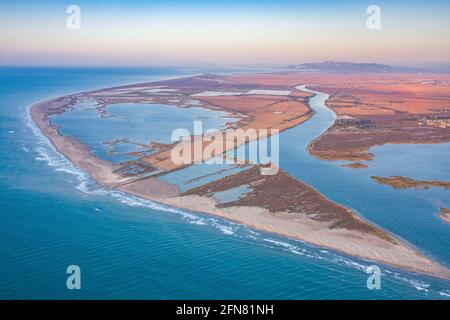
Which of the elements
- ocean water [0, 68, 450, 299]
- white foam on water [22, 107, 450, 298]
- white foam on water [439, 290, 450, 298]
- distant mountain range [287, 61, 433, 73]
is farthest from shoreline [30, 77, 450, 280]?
distant mountain range [287, 61, 433, 73]

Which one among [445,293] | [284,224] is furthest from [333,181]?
[445,293]

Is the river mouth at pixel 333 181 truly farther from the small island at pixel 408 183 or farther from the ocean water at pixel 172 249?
the small island at pixel 408 183

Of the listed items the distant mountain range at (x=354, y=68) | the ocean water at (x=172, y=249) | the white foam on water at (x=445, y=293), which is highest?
Result: the distant mountain range at (x=354, y=68)

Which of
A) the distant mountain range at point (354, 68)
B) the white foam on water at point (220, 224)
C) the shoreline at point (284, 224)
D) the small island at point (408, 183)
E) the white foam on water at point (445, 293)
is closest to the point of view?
the white foam on water at point (445, 293)

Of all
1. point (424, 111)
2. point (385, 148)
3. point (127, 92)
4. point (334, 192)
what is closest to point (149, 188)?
point (334, 192)

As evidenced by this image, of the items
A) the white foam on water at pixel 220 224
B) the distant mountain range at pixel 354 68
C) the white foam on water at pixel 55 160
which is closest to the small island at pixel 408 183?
the white foam on water at pixel 220 224

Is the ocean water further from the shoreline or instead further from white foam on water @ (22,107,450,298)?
the shoreline
